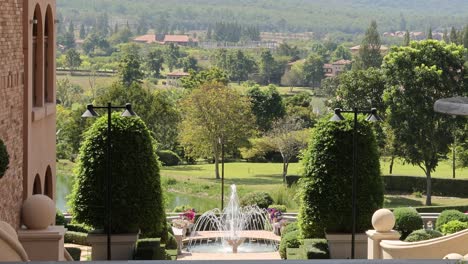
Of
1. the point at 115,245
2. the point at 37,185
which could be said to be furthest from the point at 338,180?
the point at 37,185

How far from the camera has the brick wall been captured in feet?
46.4

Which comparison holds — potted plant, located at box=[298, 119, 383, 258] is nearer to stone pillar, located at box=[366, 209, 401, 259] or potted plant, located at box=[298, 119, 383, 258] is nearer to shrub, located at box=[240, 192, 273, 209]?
stone pillar, located at box=[366, 209, 401, 259]

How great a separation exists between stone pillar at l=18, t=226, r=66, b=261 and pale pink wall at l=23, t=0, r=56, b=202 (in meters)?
2.16

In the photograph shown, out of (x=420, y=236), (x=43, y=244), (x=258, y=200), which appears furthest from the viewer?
(x=258, y=200)

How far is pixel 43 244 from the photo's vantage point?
13.9m

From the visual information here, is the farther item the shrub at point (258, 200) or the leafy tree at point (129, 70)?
the leafy tree at point (129, 70)

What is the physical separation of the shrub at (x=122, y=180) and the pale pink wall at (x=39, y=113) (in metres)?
2.54

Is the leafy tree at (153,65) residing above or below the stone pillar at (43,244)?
below

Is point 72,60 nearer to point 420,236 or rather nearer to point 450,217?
point 450,217

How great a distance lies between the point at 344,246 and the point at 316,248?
930mm

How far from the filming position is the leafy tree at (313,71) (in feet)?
562

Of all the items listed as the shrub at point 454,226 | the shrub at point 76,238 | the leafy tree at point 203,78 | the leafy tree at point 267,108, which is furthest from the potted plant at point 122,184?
the leafy tree at point 203,78

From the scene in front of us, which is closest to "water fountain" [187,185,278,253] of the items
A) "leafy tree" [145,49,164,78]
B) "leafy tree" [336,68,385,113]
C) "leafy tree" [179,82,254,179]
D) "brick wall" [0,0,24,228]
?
"brick wall" [0,0,24,228]

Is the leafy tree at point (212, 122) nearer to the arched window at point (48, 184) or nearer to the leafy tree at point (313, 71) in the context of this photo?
the arched window at point (48, 184)
